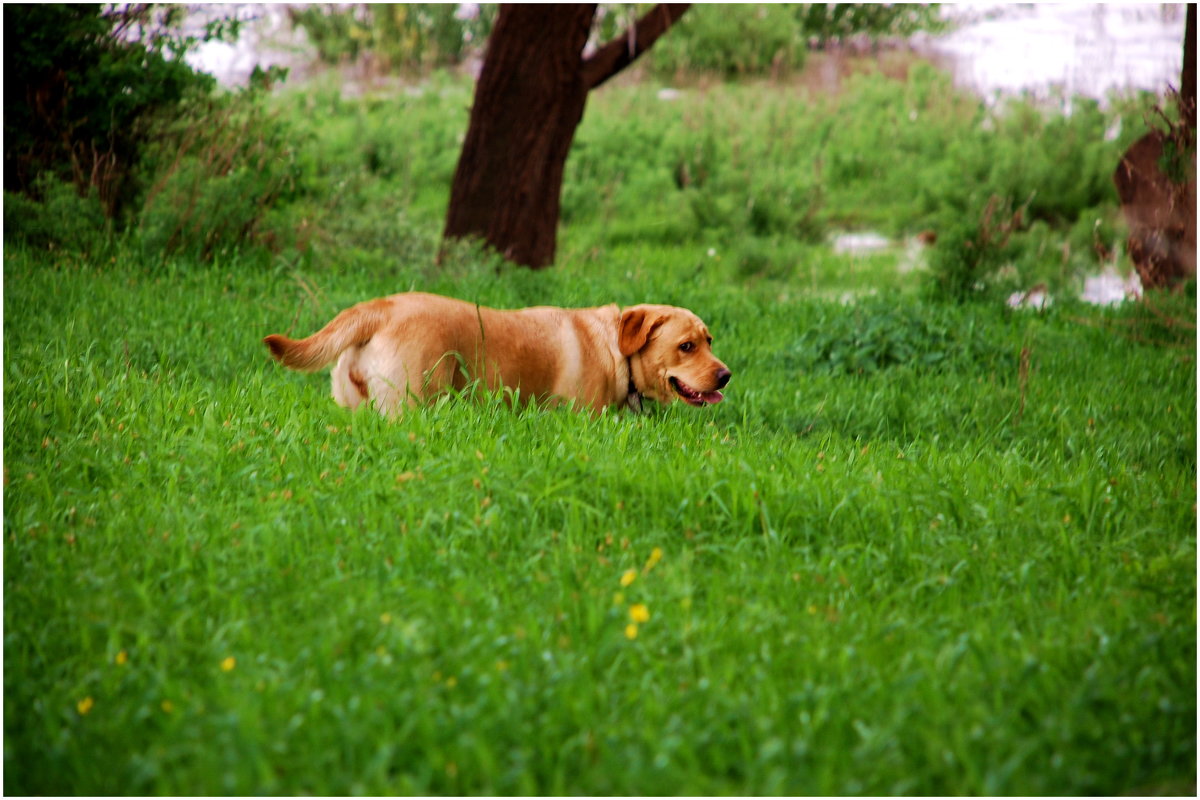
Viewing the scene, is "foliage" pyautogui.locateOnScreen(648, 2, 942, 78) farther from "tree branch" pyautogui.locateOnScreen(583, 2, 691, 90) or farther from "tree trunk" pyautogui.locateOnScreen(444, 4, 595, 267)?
"tree trunk" pyautogui.locateOnScreen(444, 4, 595, 267)

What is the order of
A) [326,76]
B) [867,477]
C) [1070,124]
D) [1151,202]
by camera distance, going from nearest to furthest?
[867,477] → [1151,202] → [1070,124] → [326,76]

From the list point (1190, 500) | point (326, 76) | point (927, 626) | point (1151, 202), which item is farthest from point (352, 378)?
point (326, 76)

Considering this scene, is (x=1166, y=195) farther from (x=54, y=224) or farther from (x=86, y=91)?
(x=86, y=91)

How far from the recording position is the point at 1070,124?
43.1ft

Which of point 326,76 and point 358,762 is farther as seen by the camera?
point 326,76

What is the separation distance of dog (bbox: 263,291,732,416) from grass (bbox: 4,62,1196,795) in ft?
0.64

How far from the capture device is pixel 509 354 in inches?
194

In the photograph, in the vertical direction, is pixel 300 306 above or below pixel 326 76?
below

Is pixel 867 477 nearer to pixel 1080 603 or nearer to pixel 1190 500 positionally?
pixel 1080 603

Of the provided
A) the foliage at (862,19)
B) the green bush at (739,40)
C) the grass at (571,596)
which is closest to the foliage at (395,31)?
the green bush at (739,40)

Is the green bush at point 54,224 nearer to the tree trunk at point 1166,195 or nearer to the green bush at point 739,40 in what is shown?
the tree trunk at point 1166,195

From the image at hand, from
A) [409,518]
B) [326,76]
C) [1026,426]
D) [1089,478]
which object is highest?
[326,76]

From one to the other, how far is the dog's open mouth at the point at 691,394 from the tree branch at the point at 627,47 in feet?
16.3

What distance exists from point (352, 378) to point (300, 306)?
88.2 inches
